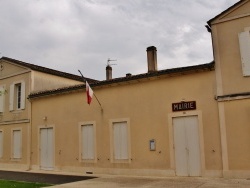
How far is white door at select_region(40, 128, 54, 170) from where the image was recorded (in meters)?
16.7

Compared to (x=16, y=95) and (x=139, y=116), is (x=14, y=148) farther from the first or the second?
(x=139, y=116)

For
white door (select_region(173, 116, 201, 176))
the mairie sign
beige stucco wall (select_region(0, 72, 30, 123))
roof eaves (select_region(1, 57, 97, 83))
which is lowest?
white door (select_region(173, 116, 201, 176))

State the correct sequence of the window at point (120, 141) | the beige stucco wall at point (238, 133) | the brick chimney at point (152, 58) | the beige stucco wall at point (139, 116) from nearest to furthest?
the beige stucco wall at point (238, 133), the beige stucco wall at point (139, 116), the window at point (120, 141), the brick chimney at point (152, 58)

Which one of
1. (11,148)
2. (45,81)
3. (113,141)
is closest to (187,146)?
(113,141)

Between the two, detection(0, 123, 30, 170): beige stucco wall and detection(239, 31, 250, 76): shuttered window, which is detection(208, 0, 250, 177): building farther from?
detection(0, 123, 30, 170): beige stucco wall

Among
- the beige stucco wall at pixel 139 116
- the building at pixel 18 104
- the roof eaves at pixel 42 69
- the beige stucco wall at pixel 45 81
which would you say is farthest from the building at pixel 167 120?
the roof eaves at pixel 42 69

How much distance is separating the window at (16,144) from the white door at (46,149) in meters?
1.88

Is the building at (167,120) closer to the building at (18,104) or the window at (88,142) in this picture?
the window at (88,142)

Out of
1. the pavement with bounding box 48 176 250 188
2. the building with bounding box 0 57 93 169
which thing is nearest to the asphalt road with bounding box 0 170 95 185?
the pavement with bounding box 48 176 250 188

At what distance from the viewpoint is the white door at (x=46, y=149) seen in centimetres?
1673

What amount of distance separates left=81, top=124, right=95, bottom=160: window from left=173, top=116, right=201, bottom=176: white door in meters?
4.23

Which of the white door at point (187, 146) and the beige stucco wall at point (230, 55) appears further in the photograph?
the white door at point (187, 146)

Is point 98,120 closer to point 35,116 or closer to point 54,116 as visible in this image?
point 54,116

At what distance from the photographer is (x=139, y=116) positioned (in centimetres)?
1372
